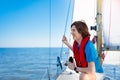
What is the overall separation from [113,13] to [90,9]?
0.48 meters

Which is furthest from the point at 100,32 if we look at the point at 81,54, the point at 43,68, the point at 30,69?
the point at 43,68

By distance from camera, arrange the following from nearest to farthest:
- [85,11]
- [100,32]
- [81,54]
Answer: [81,54] < [100,32] < [85,11]

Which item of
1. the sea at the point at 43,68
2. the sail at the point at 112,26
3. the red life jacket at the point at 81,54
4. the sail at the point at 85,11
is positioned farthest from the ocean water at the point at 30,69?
the red life jacket at the point at 81,54

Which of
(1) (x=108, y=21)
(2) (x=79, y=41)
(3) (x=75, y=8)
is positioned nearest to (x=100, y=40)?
(1) (x=108, y=21)

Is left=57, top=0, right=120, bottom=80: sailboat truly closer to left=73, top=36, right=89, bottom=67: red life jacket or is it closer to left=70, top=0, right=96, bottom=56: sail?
left=70, top=0, right=96, bottom=56: sail

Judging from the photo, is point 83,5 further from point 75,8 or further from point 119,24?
point 119,24

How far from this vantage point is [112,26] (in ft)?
23.5

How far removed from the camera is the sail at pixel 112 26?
7000mm

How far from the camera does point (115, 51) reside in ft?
23.2

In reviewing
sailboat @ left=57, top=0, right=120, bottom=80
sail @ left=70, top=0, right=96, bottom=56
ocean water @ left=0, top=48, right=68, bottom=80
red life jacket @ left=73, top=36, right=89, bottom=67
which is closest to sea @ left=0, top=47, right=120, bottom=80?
ocean water @ left=0, top=48, right=68, bottom=80

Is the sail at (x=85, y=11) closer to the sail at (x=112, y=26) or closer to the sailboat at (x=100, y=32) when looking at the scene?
the sailboat at (x=100, y=32)

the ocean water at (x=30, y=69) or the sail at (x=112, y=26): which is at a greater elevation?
the sail at (x=112, y=26)

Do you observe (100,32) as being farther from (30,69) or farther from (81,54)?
(30,69)

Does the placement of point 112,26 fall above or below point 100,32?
above
